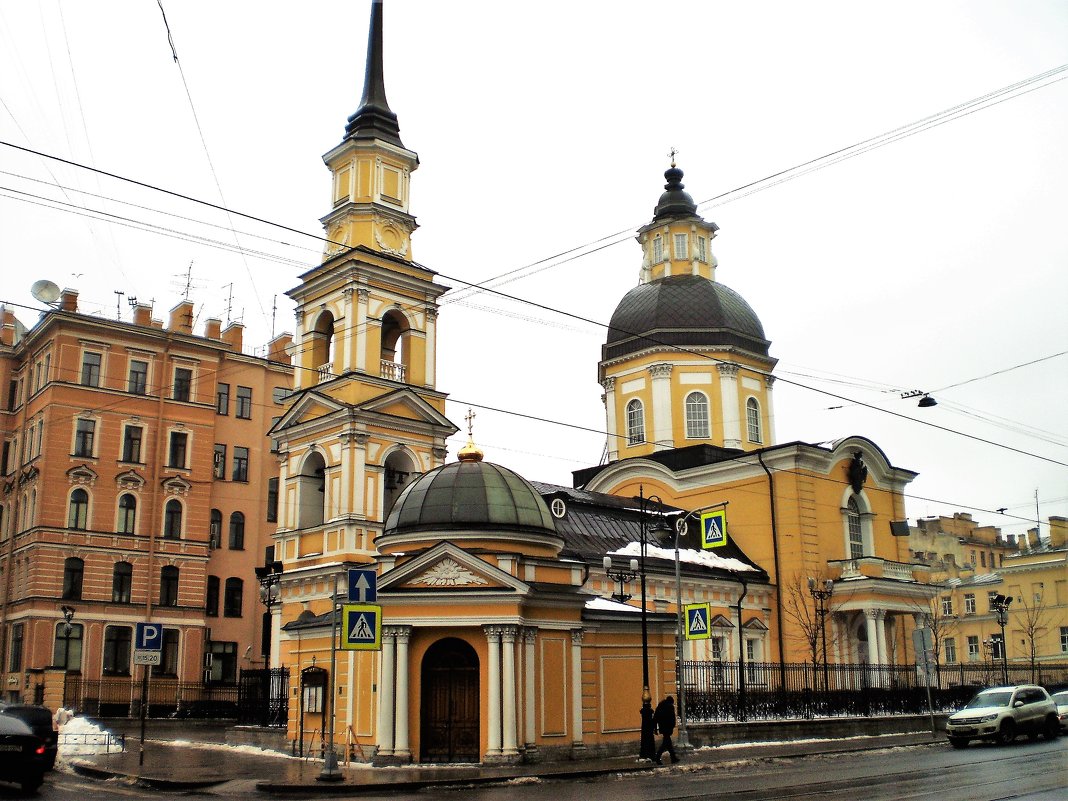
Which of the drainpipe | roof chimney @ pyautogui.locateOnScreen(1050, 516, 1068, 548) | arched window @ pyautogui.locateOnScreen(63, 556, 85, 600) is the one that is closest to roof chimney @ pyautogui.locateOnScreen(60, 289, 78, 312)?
arched window @ pyautogui.locateOnScreen(63, 556, 85, 600)

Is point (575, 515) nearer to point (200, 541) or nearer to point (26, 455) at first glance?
point (200, 541)

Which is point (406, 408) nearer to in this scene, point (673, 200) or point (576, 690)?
point (576, 690)

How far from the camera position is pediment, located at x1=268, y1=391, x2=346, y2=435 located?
37.9 metres

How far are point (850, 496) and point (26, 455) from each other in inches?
1460

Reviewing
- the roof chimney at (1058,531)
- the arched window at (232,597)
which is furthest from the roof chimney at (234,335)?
the roof chimney at (1058,531)

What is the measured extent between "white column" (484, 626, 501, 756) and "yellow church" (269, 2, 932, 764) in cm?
5

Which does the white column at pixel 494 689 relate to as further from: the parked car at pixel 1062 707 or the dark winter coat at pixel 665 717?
the parked car at pixel 1062 707

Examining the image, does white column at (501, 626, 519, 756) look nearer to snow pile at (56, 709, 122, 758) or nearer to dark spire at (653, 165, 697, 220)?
snow pile at (56, 709, 122, 758)

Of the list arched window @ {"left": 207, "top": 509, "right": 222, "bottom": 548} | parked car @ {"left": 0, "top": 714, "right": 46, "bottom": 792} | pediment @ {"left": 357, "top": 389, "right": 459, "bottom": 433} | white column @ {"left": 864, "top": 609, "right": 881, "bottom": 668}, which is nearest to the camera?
parked car @ {"left": 0, "top": 714, "right": 46, "bottom": 792}

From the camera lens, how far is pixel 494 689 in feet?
75.3

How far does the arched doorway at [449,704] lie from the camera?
23.3 meters

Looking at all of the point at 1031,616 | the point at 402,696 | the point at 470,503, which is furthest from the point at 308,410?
the point at 1031,616

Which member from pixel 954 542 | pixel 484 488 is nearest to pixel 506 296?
pixel 484 488

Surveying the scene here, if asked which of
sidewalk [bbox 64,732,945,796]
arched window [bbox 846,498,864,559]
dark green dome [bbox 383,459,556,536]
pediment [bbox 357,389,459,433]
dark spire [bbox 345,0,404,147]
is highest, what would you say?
dark spire [bbox 345,0,404,147]
